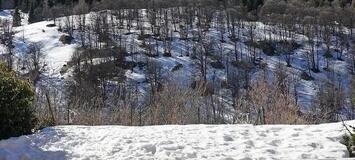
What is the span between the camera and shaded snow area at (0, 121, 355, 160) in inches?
361

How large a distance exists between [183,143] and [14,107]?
4.10 m

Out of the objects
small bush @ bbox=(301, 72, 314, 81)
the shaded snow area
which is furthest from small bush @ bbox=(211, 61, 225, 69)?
the shaded snow area

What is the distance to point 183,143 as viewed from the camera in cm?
1002

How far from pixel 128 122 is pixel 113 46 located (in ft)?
293

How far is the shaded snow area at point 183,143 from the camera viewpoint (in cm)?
918

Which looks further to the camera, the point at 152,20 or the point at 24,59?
the point at 152,20

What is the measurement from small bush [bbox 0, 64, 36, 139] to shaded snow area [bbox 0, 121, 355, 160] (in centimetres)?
47

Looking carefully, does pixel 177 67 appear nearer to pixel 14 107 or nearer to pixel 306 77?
pixel 306 77

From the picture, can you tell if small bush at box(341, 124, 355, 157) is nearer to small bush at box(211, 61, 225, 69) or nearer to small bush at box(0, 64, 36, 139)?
small bush at box(0, 64, 36, 139)

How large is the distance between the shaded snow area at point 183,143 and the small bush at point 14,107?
Answer: 47cm

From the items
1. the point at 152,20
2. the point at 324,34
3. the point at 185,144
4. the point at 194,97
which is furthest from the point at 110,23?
the point at 185,144

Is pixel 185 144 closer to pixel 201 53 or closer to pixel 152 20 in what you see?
pixel 201 53

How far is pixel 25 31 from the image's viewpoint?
121500mm

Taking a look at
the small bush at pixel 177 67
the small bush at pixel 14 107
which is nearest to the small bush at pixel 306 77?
the small bush at pixel 177 67
